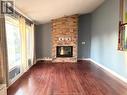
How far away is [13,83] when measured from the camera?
4504mm

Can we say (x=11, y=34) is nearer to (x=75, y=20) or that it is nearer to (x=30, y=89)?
(x=30, y=89)

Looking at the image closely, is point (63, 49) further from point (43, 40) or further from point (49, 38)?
point (43, 40)

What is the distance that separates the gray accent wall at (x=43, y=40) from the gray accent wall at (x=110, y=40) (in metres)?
3.33

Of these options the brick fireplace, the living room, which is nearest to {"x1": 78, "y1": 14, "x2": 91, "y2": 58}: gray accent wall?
the living room

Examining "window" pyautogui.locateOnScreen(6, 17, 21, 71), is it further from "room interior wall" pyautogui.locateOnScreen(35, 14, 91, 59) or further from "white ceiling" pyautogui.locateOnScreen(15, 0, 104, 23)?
"room interior wall" pyautogui.locateOnScreen(35, 14, 91, 59)

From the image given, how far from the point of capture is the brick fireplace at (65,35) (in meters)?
8.93

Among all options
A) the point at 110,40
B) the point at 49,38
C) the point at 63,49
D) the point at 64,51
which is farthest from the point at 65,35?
the point at 110,40

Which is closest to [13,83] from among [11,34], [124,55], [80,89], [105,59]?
[11,34]

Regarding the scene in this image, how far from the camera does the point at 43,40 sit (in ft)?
30.9

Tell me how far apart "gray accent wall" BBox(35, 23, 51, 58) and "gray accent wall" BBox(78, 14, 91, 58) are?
6.66ft

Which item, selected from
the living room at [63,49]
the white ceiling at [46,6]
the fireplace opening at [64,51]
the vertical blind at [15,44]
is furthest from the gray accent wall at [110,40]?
the vertical blind at [15,44]

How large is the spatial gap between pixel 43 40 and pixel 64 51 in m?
1.53

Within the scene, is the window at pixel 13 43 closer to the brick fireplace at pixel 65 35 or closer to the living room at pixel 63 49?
the living room at pixel 63 49

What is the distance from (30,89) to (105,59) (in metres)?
3.95
